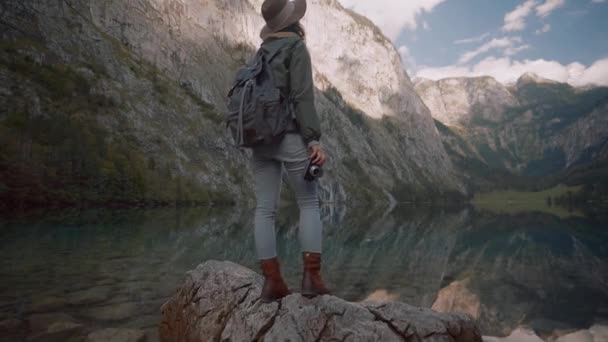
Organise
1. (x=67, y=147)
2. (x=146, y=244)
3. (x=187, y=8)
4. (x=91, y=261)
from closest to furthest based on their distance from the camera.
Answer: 1. (x=91, y=261)
2. (x=146, y=244)
3. (x=67, y=147)
4. (x=187, y=8)

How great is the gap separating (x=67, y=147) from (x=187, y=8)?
8005cm

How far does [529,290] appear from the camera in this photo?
51.4ft

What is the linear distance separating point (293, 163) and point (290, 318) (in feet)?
6.73

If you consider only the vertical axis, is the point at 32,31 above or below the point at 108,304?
above

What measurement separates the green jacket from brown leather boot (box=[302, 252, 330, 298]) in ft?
4.77

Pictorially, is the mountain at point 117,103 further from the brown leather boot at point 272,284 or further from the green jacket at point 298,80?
the green jacket at point 298,80

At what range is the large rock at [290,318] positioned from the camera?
510 cm

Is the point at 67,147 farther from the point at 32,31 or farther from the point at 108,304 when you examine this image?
the point at 108,304

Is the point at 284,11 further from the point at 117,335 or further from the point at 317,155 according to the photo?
the point at 117,335

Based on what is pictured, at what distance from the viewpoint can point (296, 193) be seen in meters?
5.16

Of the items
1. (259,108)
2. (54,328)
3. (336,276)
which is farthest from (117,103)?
(259,108)

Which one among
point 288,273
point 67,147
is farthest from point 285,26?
point 67,147

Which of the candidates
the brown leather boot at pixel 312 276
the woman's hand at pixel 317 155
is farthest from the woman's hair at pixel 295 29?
the brown leather boot at pixel 312 276

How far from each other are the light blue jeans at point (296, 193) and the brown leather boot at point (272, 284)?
6.5 inches
